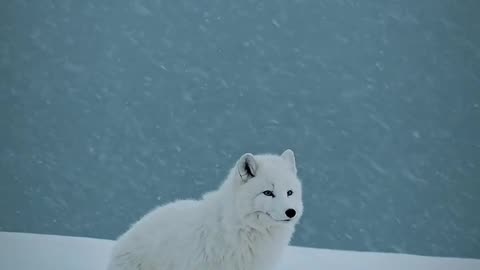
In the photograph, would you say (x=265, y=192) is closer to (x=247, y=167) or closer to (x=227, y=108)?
(x=247, y=167)

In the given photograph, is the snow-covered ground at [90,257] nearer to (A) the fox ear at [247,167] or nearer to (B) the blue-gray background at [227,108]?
(A) the fox ear at [247,167]

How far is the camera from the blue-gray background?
12000 mm

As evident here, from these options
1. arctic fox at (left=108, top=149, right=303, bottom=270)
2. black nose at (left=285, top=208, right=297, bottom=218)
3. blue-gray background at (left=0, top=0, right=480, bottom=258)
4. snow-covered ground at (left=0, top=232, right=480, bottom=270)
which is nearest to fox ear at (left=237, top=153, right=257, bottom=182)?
arctic fox at (left=108, top=149, right=303, bottom=270)

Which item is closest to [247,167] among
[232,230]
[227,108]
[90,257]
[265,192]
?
[265,192]

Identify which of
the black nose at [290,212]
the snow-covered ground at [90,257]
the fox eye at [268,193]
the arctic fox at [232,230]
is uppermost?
the black nose at [290,212]

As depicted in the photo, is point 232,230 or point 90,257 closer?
point 232,230

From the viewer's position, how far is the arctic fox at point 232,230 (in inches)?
119

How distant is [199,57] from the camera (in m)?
12.5

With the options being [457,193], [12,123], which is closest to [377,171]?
[457,193]

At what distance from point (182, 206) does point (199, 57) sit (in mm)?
9304

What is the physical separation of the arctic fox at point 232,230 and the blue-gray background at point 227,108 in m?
8.78

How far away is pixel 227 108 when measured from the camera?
40.7ft

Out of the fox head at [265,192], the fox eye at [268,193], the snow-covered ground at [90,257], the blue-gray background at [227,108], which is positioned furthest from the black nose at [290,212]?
the blue-gray background at [227,108]

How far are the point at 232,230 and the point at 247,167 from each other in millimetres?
255
